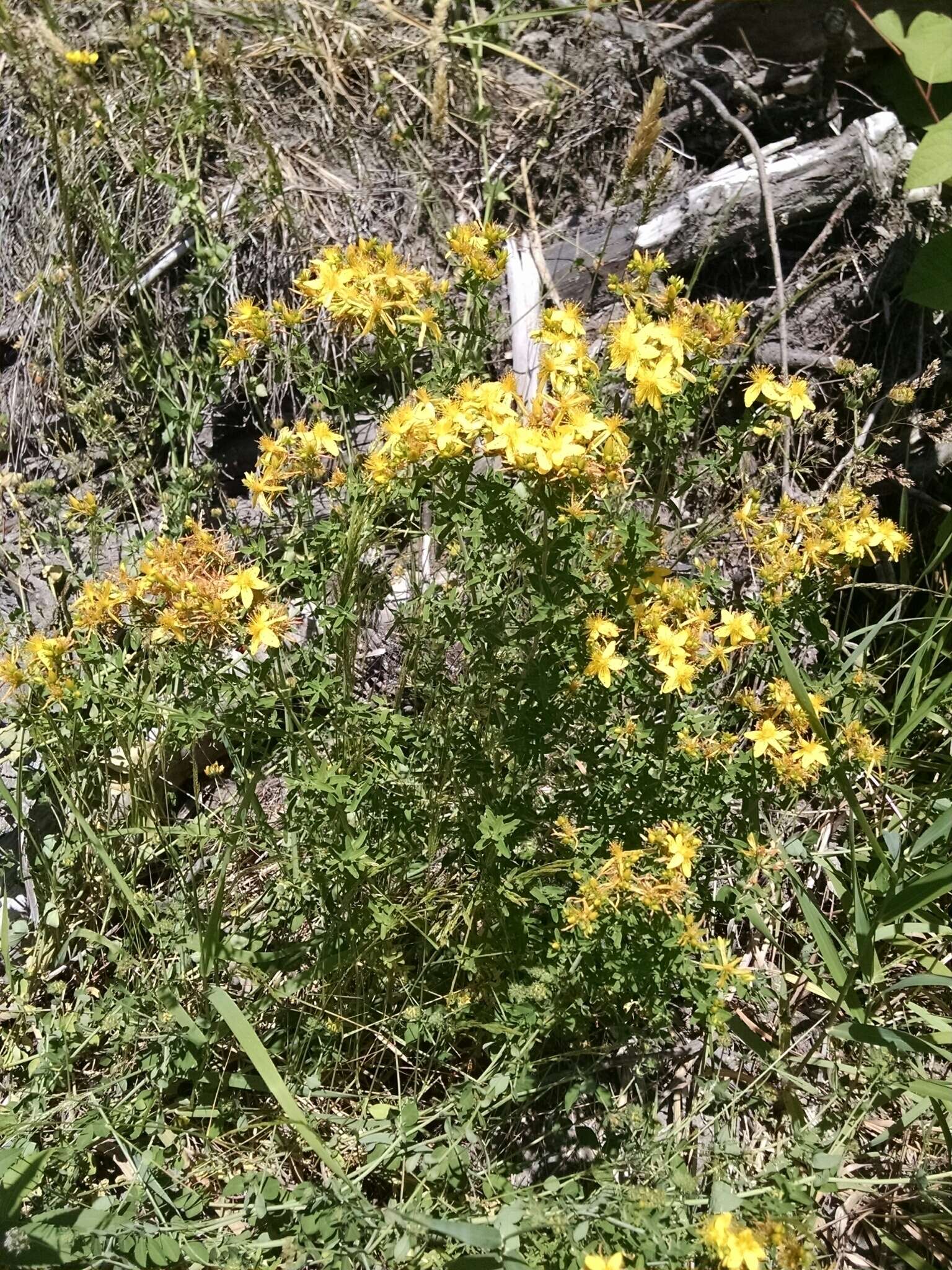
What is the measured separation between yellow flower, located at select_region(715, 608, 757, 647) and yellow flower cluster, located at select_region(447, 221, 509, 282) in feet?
2.58

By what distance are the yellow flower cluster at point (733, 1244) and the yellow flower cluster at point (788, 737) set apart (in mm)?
710

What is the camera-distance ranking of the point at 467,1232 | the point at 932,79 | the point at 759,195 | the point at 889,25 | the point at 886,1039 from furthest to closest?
1. the point at 759,195
2. the point at 889,25
3. the point at 932,79
4. the point at 886,1039
5. the point at 467,1232

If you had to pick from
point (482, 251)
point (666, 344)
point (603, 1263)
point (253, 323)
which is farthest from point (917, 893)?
point (253, 323)

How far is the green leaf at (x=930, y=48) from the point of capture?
2.47 m

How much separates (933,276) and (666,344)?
129 centimetres

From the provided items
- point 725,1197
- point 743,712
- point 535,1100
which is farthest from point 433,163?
point 725,1197

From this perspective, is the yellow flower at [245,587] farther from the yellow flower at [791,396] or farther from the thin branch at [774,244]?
the thin branch at [774,244]

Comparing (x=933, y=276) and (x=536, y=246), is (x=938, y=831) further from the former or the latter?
(x=536, y=246)

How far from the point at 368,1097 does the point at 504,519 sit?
1.39m

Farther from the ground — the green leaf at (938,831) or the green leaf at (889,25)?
the green leaf at (889,25)

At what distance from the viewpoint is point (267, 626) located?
162cm

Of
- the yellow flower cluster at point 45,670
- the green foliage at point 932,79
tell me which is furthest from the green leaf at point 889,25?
the yellow flower cluster at point 45,670

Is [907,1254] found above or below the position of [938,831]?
below

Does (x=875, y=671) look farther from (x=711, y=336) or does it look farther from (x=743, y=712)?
(x=711, y=336)
